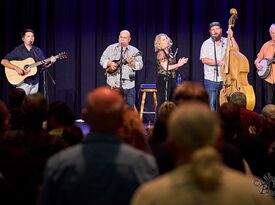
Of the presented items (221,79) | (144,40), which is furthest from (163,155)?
(144,40)

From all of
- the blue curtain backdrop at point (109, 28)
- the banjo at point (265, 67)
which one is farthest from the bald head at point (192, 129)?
the blue curtain backdrop at point (109, 28)

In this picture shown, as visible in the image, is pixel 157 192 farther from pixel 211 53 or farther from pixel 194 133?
pixel 211 53

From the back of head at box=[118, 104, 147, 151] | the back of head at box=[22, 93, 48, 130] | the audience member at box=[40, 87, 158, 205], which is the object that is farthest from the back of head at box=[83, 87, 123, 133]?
the back of head at box=[22, 93, 48, 130]

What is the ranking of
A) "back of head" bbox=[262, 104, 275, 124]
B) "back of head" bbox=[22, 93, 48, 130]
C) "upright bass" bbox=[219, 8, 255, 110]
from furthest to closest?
"upright bass" bbox=[219, 8, 255, 110] < "back of head" bbox=[262, 104, 275, 124] < "back of head" bbox=[22, 93, 48, 130]

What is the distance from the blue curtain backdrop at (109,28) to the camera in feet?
39.3

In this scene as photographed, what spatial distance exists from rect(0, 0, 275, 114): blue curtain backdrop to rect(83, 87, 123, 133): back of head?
9.80 meters

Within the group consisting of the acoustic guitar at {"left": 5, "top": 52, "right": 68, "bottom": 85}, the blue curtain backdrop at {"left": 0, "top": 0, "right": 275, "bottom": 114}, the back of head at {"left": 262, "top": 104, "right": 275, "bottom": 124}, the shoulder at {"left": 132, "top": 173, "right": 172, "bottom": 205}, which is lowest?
the shoulder at {"left": 132, "top": 173, "right": 172, "bottom": 205}

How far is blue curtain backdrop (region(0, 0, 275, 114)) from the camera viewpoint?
472 inches

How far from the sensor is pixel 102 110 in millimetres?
2199

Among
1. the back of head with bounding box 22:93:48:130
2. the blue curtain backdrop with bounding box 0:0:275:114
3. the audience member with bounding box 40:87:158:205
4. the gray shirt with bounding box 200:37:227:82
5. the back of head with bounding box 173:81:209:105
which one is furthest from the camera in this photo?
the blue curtain backdrop with bounding box 0:0:275:114

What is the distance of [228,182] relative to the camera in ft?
5.75

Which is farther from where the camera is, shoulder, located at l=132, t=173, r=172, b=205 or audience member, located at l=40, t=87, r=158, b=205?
audience member, located at l=40, t=87, r=158, b=205

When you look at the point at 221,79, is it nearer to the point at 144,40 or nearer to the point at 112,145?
the point at 144,40

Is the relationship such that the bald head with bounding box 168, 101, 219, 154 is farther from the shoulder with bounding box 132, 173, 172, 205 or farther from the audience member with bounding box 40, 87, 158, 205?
the audience member with bounding box 40, 87, 158, 205
